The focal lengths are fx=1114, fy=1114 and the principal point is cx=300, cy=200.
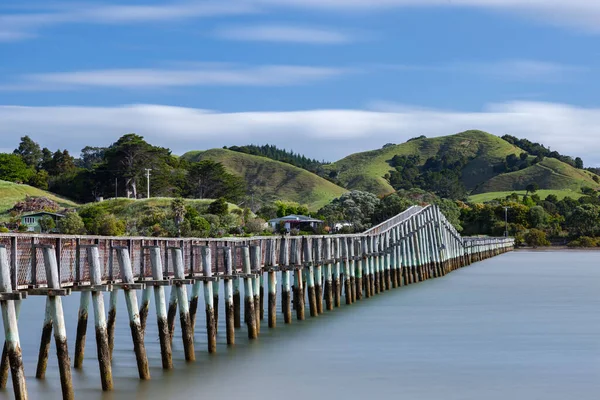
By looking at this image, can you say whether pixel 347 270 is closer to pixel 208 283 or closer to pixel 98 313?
pixel 208 283

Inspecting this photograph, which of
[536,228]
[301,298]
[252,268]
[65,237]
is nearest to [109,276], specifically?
[65,237]

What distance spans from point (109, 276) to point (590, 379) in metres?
12.3

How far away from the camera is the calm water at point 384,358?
25.1m

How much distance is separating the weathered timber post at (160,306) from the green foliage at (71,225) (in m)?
100

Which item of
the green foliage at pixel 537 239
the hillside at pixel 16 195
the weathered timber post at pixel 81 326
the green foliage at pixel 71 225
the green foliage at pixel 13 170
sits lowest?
the weathered timber post at pixel 81 326

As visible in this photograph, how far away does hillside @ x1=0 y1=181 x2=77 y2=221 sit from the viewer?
168 meters

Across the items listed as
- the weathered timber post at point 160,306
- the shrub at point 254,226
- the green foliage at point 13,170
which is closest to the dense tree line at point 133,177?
the green foliage at point 13,170

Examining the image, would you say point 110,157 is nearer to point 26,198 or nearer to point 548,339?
point 26,198

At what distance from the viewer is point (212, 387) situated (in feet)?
81.6

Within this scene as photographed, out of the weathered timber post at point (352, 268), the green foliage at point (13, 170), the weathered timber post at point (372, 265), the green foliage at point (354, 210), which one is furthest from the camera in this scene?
the green foliage at point (13, 170)

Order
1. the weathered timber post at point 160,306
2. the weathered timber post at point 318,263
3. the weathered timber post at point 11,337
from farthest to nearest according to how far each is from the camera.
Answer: the weathered timber post at point 318,263 → the weathered timber post at point 160,306 → the weathered timber post at point 11,337

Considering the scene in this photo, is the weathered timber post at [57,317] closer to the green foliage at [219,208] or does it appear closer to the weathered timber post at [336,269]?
the weathered timber post at [336,269]

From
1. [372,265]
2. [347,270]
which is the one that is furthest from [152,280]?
[372,265]

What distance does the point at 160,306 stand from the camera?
25.0 metres
